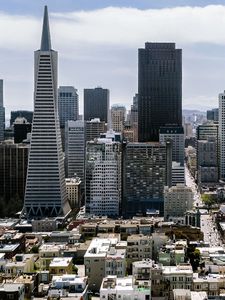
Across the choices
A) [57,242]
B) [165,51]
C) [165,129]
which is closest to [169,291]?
[57,242]

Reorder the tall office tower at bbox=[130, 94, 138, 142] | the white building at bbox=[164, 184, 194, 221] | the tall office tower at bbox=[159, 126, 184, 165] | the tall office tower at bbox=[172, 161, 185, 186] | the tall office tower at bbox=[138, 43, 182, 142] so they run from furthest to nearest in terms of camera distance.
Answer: the tall office tower at bbox=[130, 94, 138, 142], the tall office tower at bbox=[138, 43, 182, 142], the tall office tower at bbox=[159, 126, 184, 165], the tall office tower at bbox=[172, 161, 185, 186], the white building at bbox=[164, 184, 194, 221]

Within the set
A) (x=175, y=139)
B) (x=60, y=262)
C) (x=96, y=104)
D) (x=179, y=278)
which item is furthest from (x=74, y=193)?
(x=96, y=104)

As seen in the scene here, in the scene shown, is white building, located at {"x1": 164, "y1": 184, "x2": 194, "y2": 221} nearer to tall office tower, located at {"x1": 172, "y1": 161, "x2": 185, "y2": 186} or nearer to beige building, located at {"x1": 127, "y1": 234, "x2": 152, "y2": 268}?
tall office tower, located at {"x1": 172, "y1": 161, "x2": 185, "y2": 186}

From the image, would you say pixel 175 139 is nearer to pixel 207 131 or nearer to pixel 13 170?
pixel 207 131

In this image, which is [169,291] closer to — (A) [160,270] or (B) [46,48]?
(A) [160,270]

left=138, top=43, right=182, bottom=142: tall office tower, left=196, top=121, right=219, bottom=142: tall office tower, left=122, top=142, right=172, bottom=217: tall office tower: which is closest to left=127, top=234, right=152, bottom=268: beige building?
→ left=122, top=142, right=172, bottom=217: tall office tower

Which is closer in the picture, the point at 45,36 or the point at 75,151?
the point at 45,36
